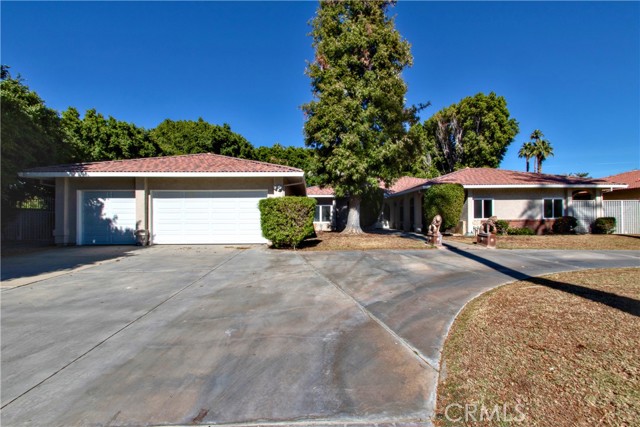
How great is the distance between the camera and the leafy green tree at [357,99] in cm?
1598

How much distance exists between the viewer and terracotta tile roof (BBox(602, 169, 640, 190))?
80.0 feet

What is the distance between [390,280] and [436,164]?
33.9 meters

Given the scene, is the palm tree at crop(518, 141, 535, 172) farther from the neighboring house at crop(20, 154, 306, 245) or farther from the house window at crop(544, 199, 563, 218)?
the neighboring house at crop(20, 154, 306, 245)

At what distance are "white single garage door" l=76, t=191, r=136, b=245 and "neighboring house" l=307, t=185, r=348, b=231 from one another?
45.1 ft

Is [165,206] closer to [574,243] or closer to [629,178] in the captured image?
[574,243]

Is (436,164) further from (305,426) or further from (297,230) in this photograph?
(305,426)

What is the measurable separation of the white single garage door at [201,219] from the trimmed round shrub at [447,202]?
30.5 ft

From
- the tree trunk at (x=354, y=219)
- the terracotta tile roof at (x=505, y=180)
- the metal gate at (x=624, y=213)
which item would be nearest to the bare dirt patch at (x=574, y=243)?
the terracotta tile roof at (x=505, y=180)

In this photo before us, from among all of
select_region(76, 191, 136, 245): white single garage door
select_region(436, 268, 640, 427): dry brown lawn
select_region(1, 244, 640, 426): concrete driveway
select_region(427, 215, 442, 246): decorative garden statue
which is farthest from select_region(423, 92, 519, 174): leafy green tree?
select_region(436, 268, 640, 427): dry brown lawn

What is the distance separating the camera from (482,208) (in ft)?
63.0

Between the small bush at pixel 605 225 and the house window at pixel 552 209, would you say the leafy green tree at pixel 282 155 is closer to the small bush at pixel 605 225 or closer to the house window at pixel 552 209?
the house window at pixel 552 209

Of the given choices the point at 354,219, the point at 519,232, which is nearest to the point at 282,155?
the point at 354,219

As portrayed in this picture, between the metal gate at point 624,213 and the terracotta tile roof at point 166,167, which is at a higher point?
the terracotta tile roof at point 166,167

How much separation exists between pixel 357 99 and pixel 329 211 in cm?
1128
